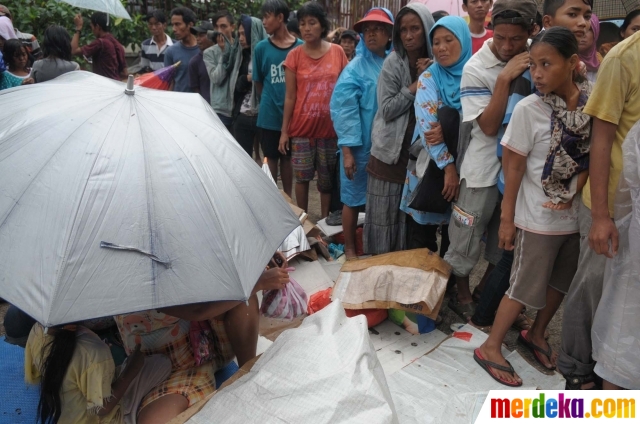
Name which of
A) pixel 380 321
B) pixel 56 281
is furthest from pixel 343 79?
pixel 56 281

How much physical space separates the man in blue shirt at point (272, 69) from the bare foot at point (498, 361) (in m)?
2.52

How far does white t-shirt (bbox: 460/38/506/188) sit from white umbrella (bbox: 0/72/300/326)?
1303 millimetres

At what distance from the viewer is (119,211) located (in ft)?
5.25

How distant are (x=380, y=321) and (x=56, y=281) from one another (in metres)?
1.92

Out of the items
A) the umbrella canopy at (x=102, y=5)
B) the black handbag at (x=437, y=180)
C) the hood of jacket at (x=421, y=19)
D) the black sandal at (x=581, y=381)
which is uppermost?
the umbrella canopy at (x=102, y=5)

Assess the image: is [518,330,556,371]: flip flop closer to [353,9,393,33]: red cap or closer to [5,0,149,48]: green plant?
[353,9,393,33]: red cap

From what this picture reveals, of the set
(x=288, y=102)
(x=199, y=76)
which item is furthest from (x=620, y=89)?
(x=199, y=76)

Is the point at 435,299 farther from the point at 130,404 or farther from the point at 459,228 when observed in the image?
the point at 130,404

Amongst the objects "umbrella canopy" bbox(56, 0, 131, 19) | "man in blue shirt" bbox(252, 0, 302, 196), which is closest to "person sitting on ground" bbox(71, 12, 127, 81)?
"umbrella canopy" bbox(56, 0, 131, 19)

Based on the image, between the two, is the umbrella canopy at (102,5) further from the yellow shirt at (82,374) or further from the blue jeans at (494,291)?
the blue jeans at (494,291)

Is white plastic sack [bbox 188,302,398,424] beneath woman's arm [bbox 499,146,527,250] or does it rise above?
beneath

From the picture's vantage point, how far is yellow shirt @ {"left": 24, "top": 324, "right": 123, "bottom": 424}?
6.22 ft

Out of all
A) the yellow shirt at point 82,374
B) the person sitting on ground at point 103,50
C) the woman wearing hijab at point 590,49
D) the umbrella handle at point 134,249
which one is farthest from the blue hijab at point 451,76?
the person sitting on ground at point 103,50

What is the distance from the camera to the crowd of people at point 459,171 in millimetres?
2039
